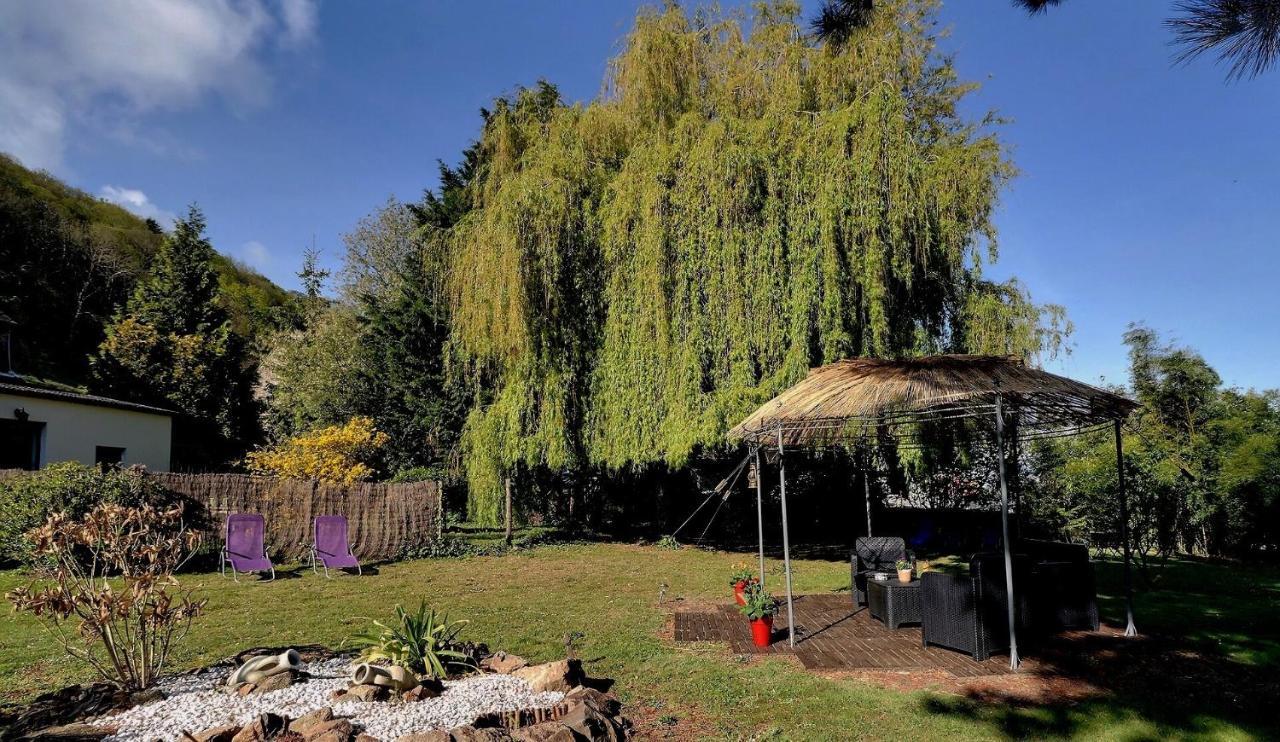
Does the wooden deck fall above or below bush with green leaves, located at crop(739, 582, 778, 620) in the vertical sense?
below

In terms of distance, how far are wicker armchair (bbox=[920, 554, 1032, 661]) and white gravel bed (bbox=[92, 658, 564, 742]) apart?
135 inches

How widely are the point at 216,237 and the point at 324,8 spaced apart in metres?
17.7

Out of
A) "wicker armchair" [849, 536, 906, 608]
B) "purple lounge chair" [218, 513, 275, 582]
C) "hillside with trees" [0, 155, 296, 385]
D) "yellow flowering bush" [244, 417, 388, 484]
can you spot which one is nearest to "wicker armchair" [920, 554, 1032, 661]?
"wicker armchair" [849, 536, 906, 608]

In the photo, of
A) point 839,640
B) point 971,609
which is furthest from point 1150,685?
point 839,640

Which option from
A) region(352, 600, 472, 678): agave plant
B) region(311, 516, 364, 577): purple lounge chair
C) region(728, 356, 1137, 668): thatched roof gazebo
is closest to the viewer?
region(352, 600, 472, 678): agave plant

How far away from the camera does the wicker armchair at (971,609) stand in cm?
517

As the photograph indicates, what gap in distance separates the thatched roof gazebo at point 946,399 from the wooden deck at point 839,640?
234 mm

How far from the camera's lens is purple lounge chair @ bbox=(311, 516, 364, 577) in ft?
33.3

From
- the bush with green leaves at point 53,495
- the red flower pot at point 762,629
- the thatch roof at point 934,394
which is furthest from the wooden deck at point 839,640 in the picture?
the bush with green leaves at point 53,495

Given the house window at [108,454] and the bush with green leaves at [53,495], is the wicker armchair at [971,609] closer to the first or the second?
the bush with green leaves at [53,495]

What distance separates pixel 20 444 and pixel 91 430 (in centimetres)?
128

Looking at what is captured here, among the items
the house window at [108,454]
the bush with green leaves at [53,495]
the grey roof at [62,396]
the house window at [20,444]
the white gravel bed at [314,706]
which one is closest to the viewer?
the white gravel bed at [314,706]

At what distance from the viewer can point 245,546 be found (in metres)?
9.66

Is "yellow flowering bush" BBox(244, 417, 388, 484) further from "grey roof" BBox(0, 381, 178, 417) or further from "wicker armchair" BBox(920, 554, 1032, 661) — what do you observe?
"wicker armchair" BBox(920, 554, 1032, 661)
